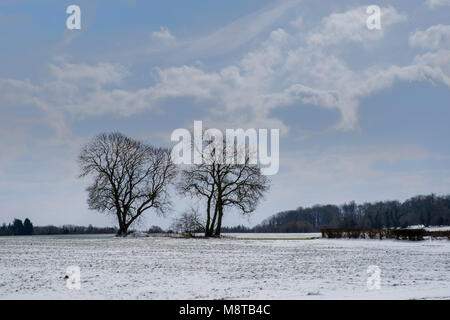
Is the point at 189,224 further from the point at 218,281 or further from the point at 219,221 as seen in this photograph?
the point at 218,281

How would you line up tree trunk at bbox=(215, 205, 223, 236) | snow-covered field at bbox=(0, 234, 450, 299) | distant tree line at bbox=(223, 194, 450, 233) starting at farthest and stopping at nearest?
distant tree line at bbox=(223, 194, 450, 233)
tree trunk at bbox=(215, 205, 223, 236)
snow-covered field at bbox=(0, 234, 450, 299)

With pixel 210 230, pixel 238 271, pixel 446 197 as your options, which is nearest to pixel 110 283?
pixel 238 271

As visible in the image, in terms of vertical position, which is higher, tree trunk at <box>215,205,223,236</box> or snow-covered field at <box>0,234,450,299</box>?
tree trunk at <box>215,205,223,236</box>

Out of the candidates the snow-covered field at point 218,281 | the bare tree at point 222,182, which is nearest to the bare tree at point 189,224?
the bare tree at point 222,182

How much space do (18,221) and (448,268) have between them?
12133cm

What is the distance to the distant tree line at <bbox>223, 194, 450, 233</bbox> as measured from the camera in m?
151

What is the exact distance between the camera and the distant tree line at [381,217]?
495ft

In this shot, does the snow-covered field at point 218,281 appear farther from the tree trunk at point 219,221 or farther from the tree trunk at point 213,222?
the tree trunk at point 219,221

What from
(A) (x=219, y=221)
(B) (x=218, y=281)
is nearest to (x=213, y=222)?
(A) (x=219, y=221)

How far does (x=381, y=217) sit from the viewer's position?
164 metres

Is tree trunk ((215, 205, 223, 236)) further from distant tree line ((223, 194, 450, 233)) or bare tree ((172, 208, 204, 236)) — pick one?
distant tree line ((223, 194, 450, 233))

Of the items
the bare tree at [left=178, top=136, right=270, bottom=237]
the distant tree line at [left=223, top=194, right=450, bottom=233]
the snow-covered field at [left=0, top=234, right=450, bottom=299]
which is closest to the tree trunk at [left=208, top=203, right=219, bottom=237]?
the bare tree at [left=178, top=136, right=270, bottom=237]

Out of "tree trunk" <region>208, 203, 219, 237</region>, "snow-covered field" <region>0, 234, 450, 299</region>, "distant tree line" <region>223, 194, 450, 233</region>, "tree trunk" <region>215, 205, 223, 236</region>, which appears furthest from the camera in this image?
"distant tree line" <region>223, 194, 450, 233</region>

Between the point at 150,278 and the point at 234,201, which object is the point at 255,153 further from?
the point at 150,278
